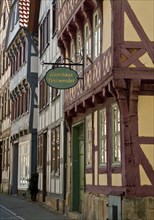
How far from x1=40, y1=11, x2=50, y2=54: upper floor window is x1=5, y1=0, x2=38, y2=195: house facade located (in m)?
1.55

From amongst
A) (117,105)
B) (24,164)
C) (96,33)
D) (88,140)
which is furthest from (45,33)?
(117,105)

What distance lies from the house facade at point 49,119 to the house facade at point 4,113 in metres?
9.94

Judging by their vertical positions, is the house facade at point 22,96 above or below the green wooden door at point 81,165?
above

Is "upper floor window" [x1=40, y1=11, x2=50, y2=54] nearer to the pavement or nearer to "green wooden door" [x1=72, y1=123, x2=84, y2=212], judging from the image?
"green wooden door" [x1=72, y1=123, x2=84, y2=212]

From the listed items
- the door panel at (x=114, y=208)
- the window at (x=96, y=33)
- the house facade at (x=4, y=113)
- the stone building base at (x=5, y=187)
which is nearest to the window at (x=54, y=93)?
the window at (x=96, y=33)

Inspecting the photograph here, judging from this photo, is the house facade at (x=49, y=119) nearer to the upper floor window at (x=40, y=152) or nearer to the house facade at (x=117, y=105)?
the upper floor window at (x=40, y=152)

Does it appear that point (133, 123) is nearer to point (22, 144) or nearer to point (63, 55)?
point (63, 55)

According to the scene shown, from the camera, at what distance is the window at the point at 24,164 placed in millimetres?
29439

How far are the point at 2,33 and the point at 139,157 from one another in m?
30.6

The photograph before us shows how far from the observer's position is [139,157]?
41.9 feet

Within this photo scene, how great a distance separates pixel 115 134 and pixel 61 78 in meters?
2.94

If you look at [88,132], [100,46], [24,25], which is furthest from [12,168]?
[100,46]

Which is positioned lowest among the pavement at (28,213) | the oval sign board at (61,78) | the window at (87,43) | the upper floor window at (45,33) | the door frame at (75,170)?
the pavement at (28,213)

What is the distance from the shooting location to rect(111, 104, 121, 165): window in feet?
44.5
